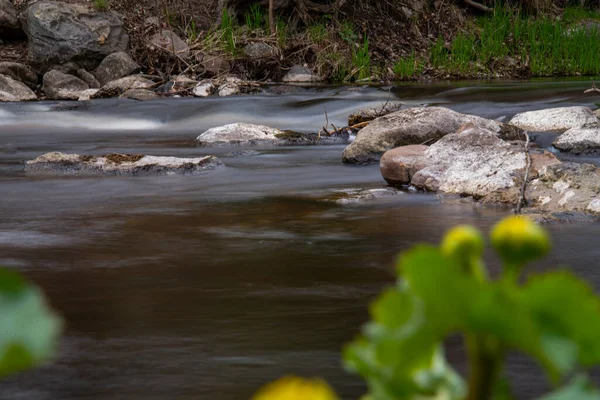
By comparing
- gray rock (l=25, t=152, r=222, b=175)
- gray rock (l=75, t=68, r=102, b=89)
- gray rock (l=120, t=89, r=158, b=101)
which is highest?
gray rock (l=75, t=68, r=102, b=89)

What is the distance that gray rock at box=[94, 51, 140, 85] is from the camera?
1445 cm

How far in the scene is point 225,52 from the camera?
601 inches

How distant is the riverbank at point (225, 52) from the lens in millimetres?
14195

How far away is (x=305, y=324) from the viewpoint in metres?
2.80

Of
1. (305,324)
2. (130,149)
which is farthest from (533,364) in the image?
(130,149)

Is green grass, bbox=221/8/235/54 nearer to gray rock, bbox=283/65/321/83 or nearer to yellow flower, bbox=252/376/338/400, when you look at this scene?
gray rock, bbox=283/65/321/83

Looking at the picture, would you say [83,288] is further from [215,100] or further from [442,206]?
[215,100]

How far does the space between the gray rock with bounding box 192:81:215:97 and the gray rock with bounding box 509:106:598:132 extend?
574 cm

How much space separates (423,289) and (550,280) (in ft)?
0.16

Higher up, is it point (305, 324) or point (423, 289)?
point (423, 289)

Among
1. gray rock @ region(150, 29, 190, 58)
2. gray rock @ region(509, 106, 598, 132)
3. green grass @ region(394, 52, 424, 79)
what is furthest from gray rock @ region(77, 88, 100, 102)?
gray rock @ region(509, 106, 598, 132)

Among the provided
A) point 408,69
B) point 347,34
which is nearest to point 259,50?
point 347,34

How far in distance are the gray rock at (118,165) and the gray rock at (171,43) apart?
26.1 ft

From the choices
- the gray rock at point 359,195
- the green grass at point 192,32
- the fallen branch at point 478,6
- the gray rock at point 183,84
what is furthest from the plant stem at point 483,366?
the fallen branch at point 478,6
